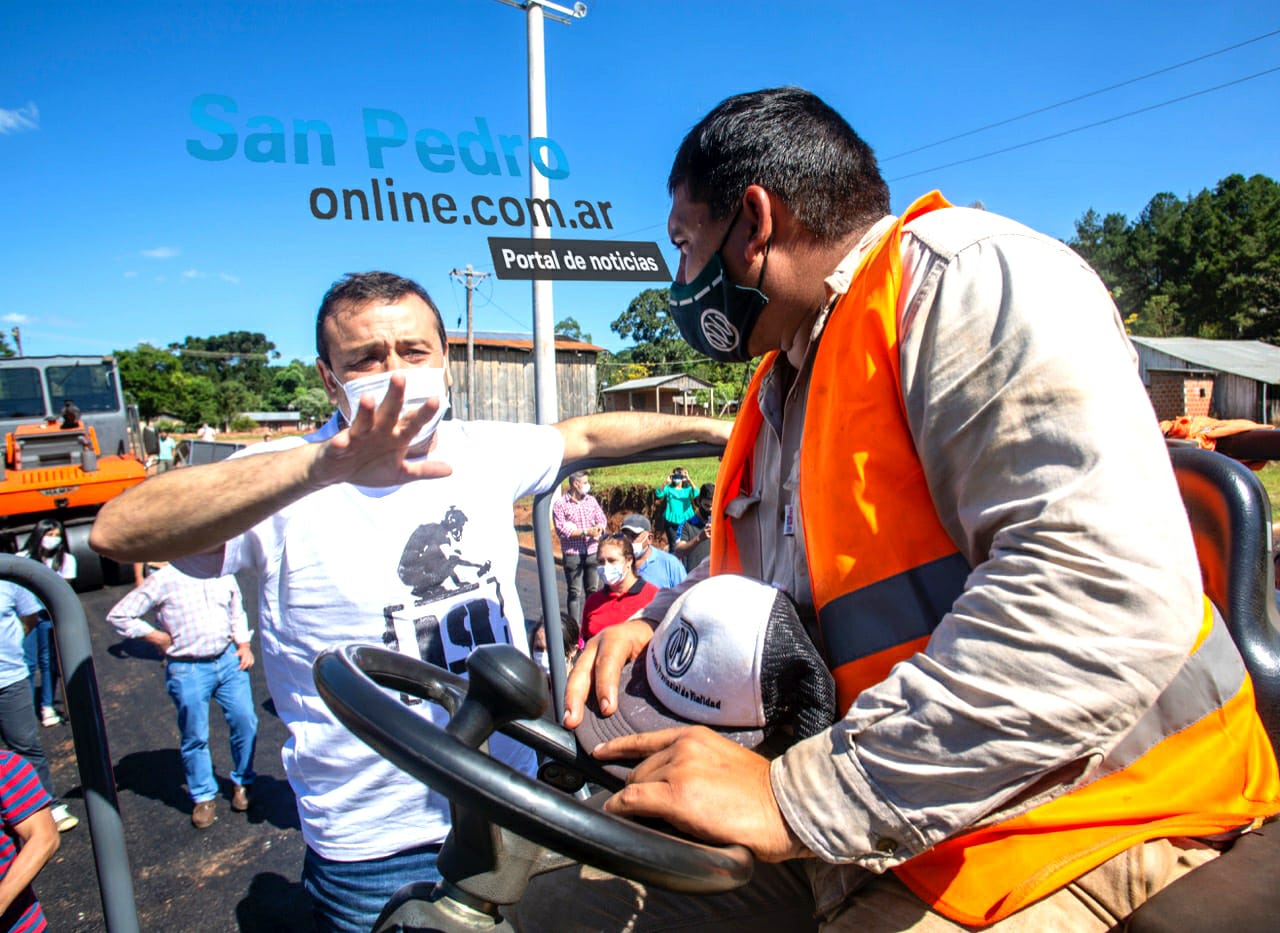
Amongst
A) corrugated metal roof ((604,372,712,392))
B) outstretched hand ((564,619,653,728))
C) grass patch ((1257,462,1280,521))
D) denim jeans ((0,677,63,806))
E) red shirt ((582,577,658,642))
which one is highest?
outstretched hand ((564,619,653,728))

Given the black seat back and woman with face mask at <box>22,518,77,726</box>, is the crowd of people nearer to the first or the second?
the black seat back

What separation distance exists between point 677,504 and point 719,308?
33.2ft

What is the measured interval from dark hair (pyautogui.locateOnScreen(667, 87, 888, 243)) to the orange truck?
10.4 meters

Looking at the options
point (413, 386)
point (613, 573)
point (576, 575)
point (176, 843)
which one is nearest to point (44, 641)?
point (176, 843)

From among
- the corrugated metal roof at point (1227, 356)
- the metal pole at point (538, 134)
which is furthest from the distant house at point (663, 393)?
the metal pole at point (538, 134)

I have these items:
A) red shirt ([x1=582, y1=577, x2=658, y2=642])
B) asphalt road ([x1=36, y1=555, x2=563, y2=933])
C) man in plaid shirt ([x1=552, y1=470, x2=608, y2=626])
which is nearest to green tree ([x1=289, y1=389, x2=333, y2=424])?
man in plaid shirt ([x1=552, y1=470, x2=608, y2=626])

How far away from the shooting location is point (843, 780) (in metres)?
0.95

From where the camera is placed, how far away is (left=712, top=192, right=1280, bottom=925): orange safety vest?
1032 mm

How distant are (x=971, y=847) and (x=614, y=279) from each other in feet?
33.9

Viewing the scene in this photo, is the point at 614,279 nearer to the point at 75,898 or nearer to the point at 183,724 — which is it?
the point at 183,724

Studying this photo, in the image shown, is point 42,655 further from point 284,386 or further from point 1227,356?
point 284,386

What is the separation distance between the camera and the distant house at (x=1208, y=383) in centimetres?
3516

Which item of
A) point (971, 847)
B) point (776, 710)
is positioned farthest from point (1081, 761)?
point (776, 710)

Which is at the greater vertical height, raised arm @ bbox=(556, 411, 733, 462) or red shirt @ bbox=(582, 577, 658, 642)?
raised arm @ bbox=(556, 411, 733, 462)
